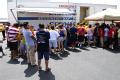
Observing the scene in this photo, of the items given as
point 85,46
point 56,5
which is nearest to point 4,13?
point 56,5

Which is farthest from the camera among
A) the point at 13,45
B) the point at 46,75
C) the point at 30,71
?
the point at 13,45

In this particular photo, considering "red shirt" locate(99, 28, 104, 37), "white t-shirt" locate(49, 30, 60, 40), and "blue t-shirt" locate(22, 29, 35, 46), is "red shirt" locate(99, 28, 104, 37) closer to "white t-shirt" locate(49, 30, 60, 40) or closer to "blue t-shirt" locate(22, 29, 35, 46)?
"white t-shirt" locate(49, 30, 60, 40)

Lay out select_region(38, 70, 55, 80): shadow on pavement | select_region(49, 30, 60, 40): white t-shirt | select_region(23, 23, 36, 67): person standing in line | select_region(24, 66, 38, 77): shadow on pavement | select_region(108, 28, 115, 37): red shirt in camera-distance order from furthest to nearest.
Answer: select_region(108, 28, 115, 37): red shirt → select_region(49, 30, 60, 40): white t-shirt → select_region(23, 23, 36, 67): person standing in line → select_region(24, 66, 38, 77): shadow on pavement → select_region(38, 70, 55, 80): shadow on pavement

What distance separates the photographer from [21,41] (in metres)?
12.8

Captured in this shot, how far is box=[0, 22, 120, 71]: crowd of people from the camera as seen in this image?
10625mm

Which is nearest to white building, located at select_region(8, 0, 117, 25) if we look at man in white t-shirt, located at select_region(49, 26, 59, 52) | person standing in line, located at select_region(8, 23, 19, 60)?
man in white t-shirt, located at select_region(49, 26, 59, 52)

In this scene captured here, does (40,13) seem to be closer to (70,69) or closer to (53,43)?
(53,43)

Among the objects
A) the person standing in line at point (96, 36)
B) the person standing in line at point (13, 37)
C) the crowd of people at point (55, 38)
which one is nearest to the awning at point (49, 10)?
the crowd of people at point (55, 38)

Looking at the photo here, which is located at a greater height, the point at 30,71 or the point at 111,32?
the point at 111,32

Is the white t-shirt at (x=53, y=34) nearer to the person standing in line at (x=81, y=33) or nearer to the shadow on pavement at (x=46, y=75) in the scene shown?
the person standing in line at (x=81, y=33)

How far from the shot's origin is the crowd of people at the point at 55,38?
10625 millimetres

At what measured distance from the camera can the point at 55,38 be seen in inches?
558

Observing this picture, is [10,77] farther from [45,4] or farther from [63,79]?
[45,4]

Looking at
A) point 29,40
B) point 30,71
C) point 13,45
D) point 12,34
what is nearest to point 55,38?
point 13,45
